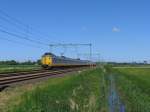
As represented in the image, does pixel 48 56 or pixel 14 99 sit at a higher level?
pixel 48 56

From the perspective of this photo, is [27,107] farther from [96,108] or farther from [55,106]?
[96,108]

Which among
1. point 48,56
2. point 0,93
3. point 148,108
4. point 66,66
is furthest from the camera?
point 66,66

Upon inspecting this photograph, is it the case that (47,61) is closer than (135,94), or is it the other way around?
(135,94)

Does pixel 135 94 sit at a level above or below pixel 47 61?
below

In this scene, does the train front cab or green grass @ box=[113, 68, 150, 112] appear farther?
the train front cab

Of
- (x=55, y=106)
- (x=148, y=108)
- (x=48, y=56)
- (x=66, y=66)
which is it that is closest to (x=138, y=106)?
(x=148, y=108)

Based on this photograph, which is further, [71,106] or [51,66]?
[51,66]

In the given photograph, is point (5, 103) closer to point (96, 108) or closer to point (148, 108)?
point (96, 108)

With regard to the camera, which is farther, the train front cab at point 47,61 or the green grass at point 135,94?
the train front cab at point 47,61

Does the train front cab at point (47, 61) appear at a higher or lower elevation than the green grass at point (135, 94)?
higher

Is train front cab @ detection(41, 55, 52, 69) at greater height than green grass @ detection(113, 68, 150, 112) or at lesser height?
greater

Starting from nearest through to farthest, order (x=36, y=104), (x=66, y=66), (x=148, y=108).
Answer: (x=36, y=104) < (x=148, y=108) < (x=66, y=66)

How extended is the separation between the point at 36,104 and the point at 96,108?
2.48 metres

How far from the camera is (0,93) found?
20.7m
